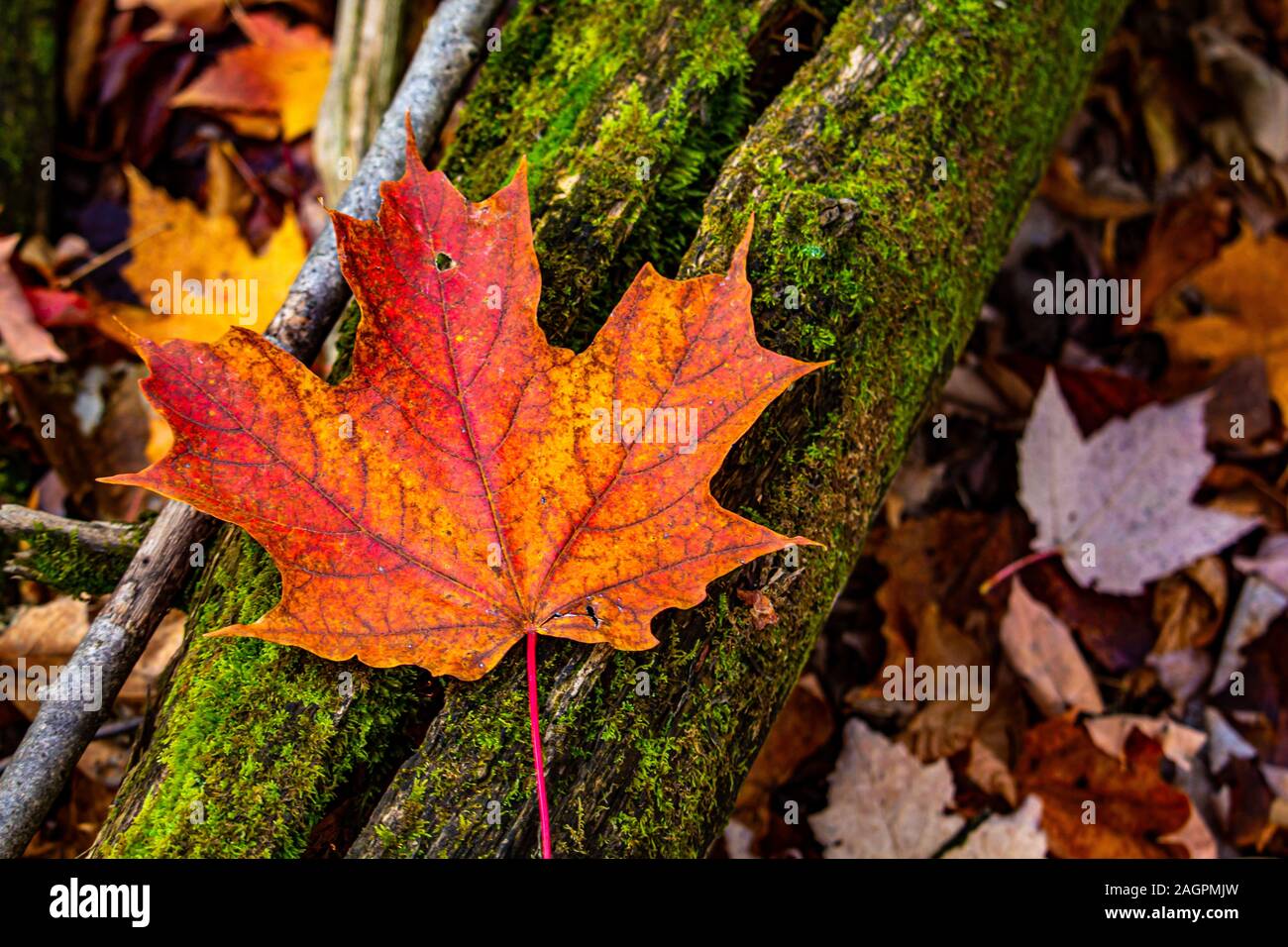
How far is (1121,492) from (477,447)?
1997 millimetres

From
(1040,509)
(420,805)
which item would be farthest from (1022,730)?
(420,805)

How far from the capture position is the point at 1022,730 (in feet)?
7.80

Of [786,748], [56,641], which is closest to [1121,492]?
[786,748]

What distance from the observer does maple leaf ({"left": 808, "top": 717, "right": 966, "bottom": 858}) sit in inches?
86.6

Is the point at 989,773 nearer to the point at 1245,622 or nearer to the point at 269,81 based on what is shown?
the point at 1245,622

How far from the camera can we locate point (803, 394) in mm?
1493

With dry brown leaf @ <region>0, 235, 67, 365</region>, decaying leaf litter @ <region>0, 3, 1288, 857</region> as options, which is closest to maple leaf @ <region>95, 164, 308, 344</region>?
decaying leaf litter @ <region>0, 3, 1288, 857</region>

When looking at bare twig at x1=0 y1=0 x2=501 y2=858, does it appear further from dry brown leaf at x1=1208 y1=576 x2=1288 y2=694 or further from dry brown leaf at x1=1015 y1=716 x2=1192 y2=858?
dry brown leaf at x1=1208 y1=576 x2=1288 y2=694

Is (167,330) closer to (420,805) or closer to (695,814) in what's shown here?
(420,805)

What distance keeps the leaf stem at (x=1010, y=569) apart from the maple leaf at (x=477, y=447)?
1527mm

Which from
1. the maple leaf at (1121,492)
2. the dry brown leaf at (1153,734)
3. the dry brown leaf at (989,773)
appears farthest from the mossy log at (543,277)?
the dry brown leaf at (1153,734)

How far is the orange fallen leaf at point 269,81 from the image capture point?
2.87m

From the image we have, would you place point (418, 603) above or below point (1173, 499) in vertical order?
below
